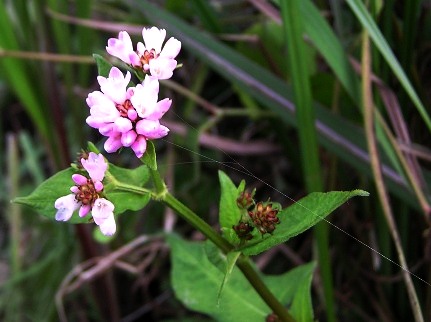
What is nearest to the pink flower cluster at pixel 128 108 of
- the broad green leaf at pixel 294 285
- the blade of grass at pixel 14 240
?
the broad green leaf at pixel 294 285

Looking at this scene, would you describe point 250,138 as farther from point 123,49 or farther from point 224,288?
point 123,49

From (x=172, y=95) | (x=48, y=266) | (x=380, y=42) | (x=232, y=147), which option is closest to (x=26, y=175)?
(x=48, y=266)

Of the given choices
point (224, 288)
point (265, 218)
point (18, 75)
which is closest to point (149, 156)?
point (265, 218)

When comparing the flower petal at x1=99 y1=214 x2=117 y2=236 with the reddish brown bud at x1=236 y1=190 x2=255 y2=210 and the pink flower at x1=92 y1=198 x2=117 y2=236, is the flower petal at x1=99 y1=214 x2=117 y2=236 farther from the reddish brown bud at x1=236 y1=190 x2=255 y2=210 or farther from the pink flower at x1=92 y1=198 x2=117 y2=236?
the reddish brown bud at x1=236 y1=190 x2=255 y2=210

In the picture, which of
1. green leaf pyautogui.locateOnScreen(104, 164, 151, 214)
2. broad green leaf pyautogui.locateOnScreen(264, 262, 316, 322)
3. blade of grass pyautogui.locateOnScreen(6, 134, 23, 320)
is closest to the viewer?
green leaf pyautogui.locateOnScreen(104, 164, 151, 214)

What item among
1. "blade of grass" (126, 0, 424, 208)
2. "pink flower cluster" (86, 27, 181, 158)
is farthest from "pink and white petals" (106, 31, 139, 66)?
"blade of grass" (126, 0, 424, 208)

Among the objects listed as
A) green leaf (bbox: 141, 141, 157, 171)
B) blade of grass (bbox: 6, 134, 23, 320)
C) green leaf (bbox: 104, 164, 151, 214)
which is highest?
green leaf (bbox: 141, 141, 157, 171)
